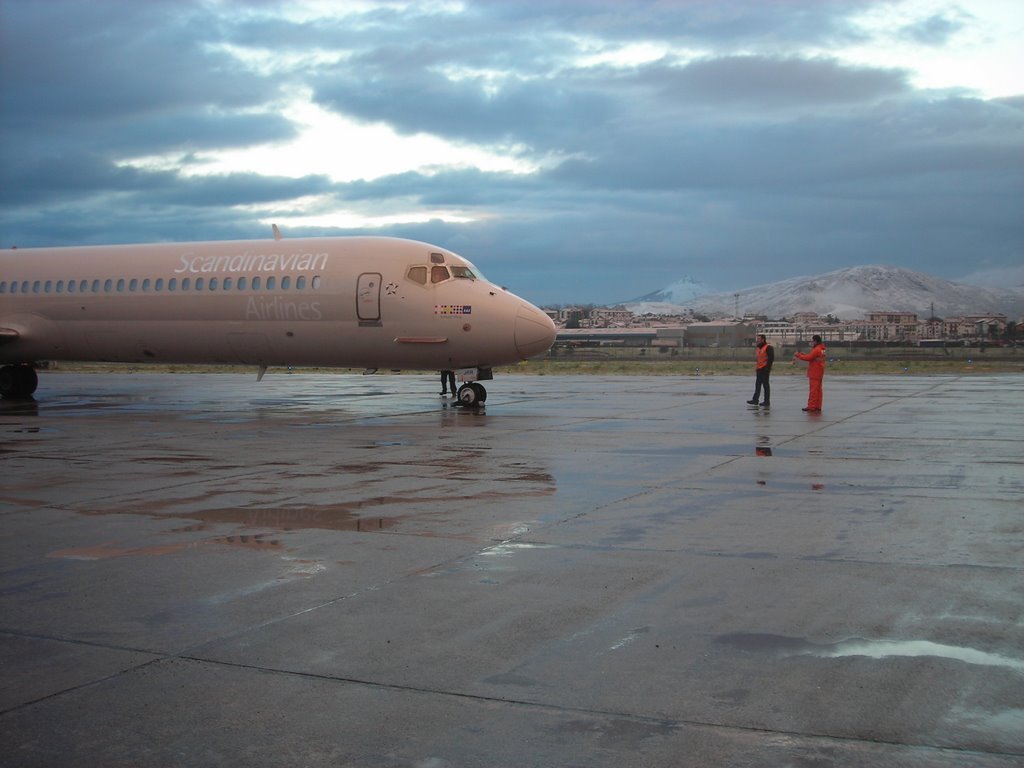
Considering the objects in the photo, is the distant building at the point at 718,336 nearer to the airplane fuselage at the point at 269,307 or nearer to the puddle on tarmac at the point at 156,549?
the airplane fuselage at the point at 269,307

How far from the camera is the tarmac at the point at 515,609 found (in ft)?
14.8

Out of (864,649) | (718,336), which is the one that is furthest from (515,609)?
(718,336)

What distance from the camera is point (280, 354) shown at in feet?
77.5

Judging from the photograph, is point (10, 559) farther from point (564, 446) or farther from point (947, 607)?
point (564, 446)

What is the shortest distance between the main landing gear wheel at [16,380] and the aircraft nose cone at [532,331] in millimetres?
14223

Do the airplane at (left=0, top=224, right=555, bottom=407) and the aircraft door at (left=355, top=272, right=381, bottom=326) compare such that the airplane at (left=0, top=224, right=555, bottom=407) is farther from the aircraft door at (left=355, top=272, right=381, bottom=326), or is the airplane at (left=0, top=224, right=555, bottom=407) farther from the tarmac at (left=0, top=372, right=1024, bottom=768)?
the tarmac at (left=0, top=372, right=1024, bottom=768)

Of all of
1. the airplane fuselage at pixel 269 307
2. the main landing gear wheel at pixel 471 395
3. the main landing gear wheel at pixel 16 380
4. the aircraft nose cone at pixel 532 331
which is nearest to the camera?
the aircraft nose cone at pixel 532 331

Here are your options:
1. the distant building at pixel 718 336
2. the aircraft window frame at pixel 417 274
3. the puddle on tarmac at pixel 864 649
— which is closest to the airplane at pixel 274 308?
the aircraft window frame at pixel 417 274

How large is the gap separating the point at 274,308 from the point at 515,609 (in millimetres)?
17830

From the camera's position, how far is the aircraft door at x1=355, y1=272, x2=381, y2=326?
73.5ft

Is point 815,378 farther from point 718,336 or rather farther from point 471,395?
point 718,336

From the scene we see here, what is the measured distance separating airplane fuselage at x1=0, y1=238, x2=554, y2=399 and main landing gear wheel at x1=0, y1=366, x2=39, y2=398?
0.87 meters

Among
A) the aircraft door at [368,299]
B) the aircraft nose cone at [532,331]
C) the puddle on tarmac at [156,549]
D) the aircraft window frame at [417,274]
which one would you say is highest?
the aircraft window frame at [417,274]

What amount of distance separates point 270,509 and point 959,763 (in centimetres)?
725
